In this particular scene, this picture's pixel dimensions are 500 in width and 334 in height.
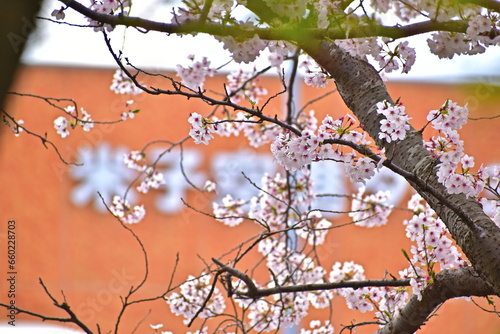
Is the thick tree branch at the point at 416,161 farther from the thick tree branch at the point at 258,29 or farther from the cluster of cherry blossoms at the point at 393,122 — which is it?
the thick tree branch at the point at 258,29

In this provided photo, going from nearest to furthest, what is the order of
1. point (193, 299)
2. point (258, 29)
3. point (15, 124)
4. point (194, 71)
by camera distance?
point (258, 29) → point (15, 124) → point (194, 71) → point (193, 299)

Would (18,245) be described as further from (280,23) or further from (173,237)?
(280,23)

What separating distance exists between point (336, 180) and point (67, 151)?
2.89m

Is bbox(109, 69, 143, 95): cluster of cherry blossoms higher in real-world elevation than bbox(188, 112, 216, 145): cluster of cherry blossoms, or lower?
higher

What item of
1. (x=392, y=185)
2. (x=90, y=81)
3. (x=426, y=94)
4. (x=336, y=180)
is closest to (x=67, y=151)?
(x=90, y=81)

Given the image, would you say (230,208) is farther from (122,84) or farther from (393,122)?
(393,122)

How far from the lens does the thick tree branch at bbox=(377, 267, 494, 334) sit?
191 centimetres

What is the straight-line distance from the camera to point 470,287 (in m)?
1.93

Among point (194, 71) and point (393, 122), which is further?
point (194, 71)

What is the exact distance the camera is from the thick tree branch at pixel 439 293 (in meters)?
1.91

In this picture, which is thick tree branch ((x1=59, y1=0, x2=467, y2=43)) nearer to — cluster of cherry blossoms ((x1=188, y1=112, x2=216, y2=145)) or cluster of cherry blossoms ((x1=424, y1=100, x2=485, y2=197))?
cluster of cherry blossoms ((x1=424, y1=100, x2=485, y2=197))

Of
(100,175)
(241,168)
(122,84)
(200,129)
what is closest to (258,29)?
(200,129)

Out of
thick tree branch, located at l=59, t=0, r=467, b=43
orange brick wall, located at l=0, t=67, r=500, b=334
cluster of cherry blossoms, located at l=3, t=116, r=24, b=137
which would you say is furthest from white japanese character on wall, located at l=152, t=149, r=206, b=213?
thick tree branch, located at l=59, t=0, r=467, b=43

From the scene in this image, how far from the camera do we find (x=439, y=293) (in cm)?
204
